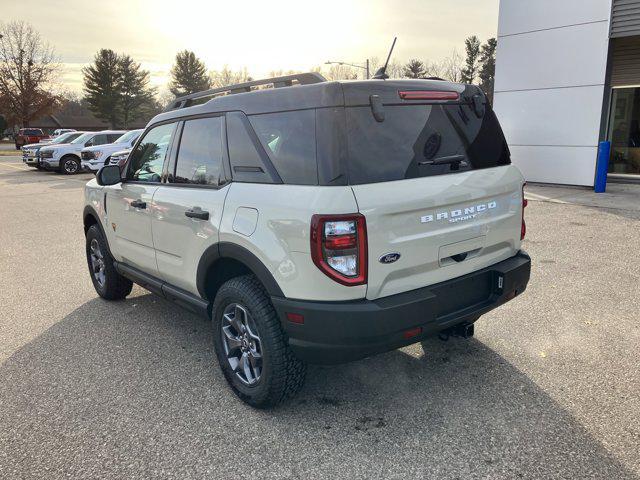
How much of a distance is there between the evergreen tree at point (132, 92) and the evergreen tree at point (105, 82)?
0.63m

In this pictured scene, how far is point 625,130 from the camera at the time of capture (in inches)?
619

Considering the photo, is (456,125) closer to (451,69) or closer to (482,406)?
(482,406)

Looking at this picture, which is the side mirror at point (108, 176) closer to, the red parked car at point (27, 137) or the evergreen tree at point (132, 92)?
the red parked car at point (27, 137)

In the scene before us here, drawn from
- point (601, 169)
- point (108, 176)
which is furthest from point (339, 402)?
point (601, 169)

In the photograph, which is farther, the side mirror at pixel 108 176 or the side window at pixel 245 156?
the side mirror at pixel 108 176

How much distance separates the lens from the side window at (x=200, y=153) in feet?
10.9

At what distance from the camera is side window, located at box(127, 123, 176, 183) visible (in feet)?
12.9

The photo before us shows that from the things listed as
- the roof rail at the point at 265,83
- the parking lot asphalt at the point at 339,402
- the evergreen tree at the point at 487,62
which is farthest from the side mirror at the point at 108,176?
the evergreen tree at the point at 487,62

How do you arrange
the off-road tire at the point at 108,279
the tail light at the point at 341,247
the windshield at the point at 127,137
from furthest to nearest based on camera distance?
the windshield at the point at 127,137, the off-road tire at the point at 108,279, the tail light at the point at 341,247

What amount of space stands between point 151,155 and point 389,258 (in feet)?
7.98

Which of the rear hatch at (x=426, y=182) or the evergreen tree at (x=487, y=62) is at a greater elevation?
the evergreen tree at (x=487, y=62)

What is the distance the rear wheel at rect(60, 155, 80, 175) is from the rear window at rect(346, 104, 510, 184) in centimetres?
2138

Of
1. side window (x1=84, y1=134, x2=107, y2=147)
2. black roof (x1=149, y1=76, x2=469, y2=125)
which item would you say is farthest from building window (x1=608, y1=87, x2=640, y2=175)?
side window (x1=84, y1=134, x2=107, y2=147)

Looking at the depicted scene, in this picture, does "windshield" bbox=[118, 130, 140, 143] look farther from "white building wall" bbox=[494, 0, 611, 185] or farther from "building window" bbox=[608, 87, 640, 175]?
"building window" bbox=[608, 87, 640, 175]
